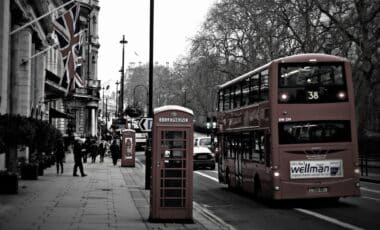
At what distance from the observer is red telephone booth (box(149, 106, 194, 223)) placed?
13680 millimetres

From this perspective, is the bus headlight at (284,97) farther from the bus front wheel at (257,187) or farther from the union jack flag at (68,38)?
the union jack flag at (68,38)

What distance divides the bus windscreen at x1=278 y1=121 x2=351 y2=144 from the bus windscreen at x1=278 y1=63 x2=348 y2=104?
0.63 meters

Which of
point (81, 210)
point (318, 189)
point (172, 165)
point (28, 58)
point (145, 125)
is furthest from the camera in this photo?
point (28, 58)

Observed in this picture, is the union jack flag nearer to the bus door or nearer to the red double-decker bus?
the bus door

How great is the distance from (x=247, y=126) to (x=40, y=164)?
1270 cm

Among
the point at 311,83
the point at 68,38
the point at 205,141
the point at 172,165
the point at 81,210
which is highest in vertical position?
the point at 68,38

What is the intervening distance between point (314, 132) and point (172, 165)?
223 inches

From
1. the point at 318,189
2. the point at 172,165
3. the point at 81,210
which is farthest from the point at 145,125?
the point at 172,165

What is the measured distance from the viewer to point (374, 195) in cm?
2234

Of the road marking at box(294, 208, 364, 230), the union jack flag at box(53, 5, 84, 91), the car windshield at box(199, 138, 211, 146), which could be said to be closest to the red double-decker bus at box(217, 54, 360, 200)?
the road marking at box(294, 208, 364, 230)

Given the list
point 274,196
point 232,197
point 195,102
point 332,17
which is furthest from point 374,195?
point 195,102

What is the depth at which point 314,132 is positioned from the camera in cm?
1795

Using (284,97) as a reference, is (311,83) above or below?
above

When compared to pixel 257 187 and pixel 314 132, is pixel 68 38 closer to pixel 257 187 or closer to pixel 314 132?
pixel 257 187
